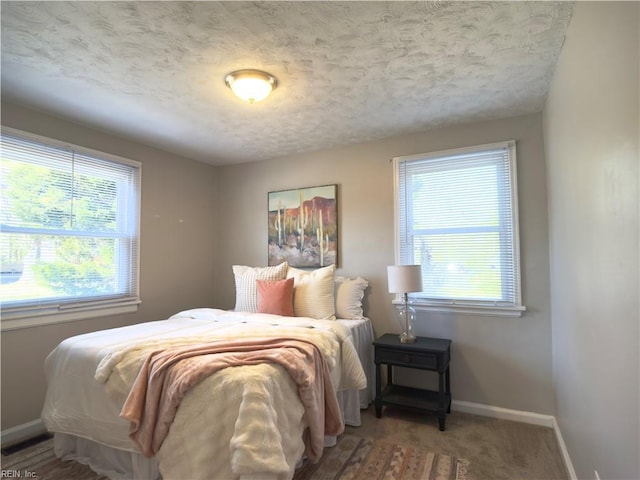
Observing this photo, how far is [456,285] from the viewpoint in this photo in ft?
10.1

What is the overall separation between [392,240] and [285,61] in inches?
75.0

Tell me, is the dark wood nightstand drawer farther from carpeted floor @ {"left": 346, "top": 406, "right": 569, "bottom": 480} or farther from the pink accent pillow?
the pink accent pillow

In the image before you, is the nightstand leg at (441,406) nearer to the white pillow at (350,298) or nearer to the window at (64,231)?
the white pillow at (350,298)

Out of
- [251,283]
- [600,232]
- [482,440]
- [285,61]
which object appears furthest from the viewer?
[251,283]

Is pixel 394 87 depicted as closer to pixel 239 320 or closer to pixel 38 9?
pixel 38 9

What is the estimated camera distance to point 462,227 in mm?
3055

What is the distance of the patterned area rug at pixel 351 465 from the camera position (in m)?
2.08

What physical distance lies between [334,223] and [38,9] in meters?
2.63

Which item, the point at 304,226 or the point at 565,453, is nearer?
the point at 565,453

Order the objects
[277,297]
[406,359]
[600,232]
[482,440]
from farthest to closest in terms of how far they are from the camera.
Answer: [277,297], [406,359], [482,440], [600,232]

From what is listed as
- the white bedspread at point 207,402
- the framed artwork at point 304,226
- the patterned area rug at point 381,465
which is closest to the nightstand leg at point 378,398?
the patterned area rug at point 381,465

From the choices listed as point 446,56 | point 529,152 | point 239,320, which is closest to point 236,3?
point 446,56

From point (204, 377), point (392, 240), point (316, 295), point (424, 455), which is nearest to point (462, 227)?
point (392, 240)

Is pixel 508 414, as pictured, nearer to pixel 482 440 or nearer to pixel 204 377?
pixel 482 440
